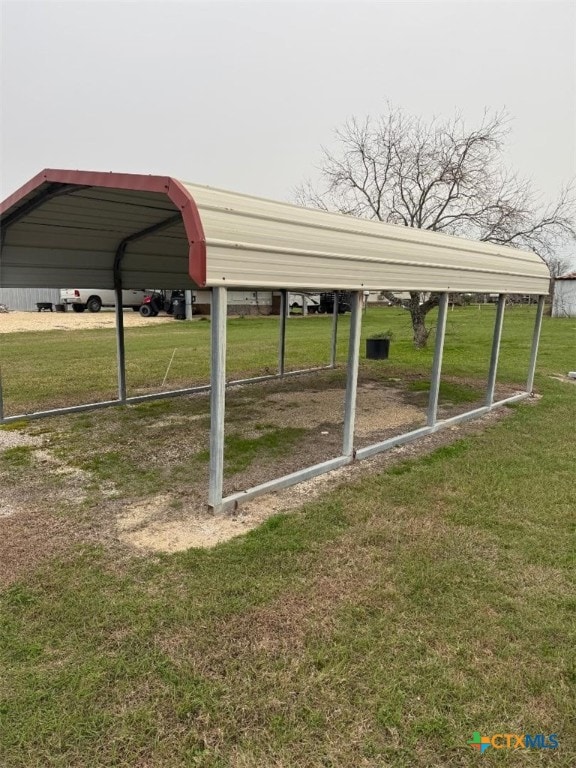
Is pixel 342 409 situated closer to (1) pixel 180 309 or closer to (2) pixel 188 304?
(2) pixel 188 304

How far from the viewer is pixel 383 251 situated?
4.78m

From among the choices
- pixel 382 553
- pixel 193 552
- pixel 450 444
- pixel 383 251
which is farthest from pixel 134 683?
pixel 450 444

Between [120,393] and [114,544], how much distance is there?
13.8 feet

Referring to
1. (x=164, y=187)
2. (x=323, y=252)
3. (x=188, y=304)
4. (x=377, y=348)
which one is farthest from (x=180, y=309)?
(x=164, y=187)

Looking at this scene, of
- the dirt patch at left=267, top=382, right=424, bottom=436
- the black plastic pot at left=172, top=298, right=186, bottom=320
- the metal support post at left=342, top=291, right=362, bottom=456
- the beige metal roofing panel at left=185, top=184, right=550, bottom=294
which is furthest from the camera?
the black plastic pot at left=172, top=298, right=186, bottom=320

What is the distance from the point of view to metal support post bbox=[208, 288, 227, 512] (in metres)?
3.37

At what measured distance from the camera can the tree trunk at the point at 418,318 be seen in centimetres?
1357

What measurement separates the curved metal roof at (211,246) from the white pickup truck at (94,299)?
2050 centimetres

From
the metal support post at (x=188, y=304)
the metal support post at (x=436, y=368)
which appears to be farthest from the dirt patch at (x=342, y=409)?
the metal support post at (x=188, y=304)

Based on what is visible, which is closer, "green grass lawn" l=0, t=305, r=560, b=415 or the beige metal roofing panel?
the beige metal roofing panel

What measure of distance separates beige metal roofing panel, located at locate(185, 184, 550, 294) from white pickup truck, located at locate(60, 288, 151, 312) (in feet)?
75.1

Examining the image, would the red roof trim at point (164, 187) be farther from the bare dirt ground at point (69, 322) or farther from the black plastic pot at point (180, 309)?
the black plastic pot at point (180, 309)

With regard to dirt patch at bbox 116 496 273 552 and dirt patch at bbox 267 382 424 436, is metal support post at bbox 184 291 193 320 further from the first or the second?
dirt patch at bbox 116 496 273 552

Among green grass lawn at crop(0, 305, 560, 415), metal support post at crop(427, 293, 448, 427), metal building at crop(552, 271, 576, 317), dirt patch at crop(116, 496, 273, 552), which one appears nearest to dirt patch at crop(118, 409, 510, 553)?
dirt patch at crop(116, 496, 273, 552)
